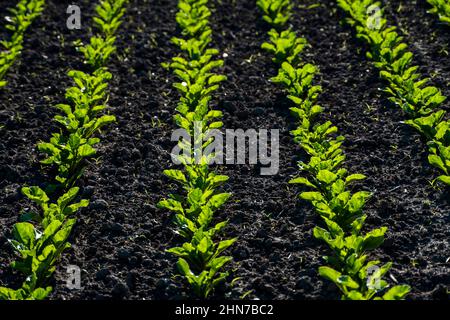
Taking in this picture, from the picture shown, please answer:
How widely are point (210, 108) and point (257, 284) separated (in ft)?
7.94

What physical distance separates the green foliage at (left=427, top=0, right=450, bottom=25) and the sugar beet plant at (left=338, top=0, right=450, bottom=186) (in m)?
0.51

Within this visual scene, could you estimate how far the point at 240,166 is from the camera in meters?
5.97

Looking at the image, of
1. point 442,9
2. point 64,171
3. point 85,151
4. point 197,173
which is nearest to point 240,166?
point 197,173

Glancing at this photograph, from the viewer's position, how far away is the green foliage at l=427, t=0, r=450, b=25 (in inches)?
300

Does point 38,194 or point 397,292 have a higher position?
point 38,194

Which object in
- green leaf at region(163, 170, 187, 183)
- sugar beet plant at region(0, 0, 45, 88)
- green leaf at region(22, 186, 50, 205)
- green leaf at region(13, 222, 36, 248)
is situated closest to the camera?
green leaf at region(13, 222, 36, 248)

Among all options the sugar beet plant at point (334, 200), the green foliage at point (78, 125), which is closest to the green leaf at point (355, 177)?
the sugar beet plant at point (334, 200)

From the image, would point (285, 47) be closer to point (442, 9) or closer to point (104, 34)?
point (442, 9)

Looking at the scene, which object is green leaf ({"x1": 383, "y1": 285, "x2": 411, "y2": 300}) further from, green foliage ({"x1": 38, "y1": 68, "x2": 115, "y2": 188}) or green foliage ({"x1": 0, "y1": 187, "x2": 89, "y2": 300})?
green foliage ({"x1": 38, "y1": 68, "x2": 115, "y2": 188})

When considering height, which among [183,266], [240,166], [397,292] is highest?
[240,166]

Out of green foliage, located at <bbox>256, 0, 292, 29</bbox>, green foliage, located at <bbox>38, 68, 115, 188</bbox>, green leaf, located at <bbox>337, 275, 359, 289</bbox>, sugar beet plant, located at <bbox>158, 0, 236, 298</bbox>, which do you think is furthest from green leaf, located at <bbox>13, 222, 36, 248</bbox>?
green foliage, located at <bbox>256, 0, 292, 29</bbox>

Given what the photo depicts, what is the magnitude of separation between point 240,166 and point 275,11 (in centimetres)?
303

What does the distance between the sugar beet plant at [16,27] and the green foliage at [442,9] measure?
4.55 m
